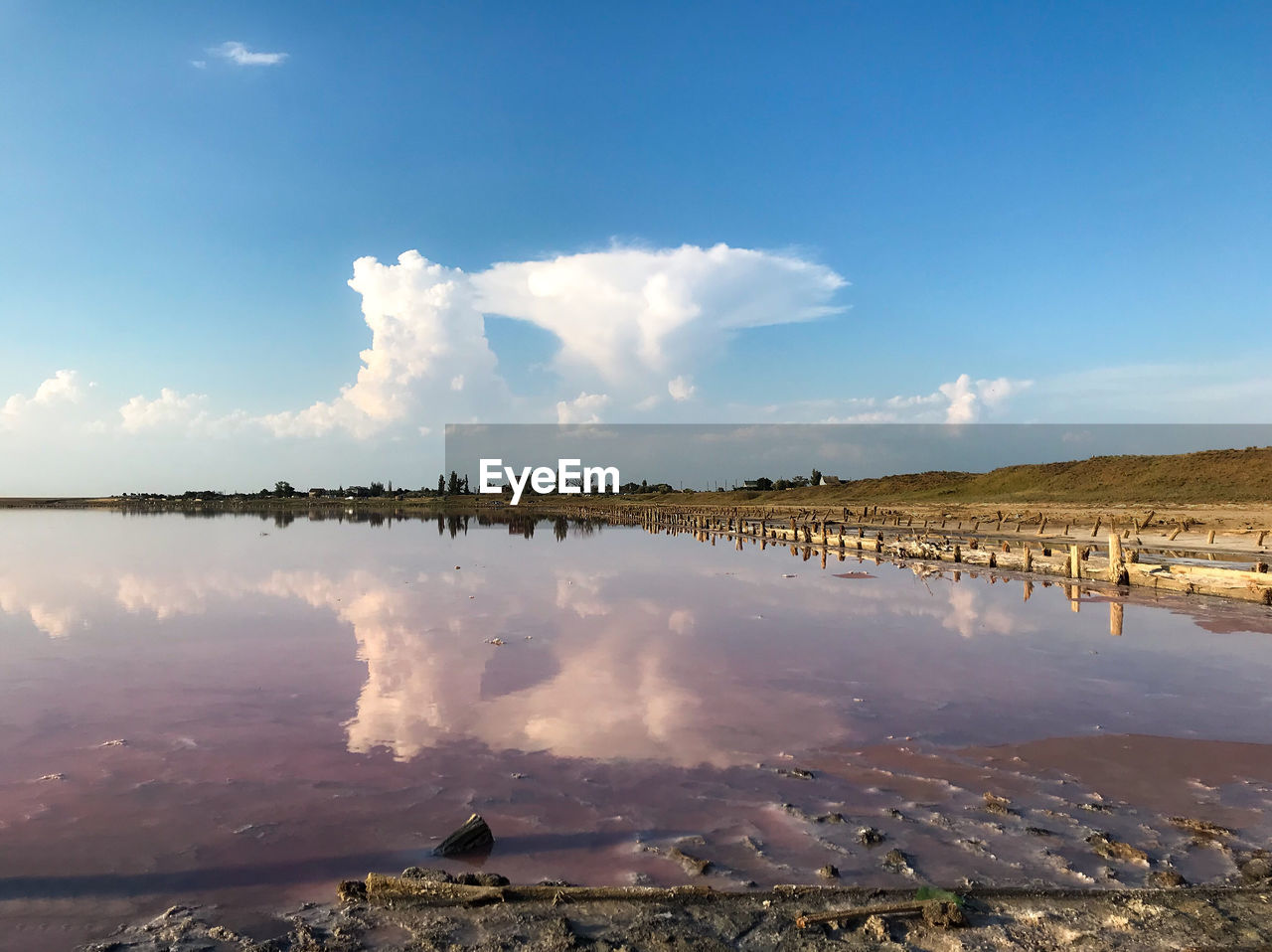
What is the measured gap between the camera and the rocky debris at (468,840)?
21.5 ft

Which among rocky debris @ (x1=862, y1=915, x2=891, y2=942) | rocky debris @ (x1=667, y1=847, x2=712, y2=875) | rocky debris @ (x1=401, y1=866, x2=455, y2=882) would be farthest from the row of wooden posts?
rocky debris @ (x1=401, y1=866, x2=455, y2=882)

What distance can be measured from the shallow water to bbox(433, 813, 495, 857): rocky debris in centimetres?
25

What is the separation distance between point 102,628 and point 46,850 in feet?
46.4

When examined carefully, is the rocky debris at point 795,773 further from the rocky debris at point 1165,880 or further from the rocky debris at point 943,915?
the rocky debris at point 1165,880

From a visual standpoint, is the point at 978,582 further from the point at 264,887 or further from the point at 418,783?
the point at 264,887

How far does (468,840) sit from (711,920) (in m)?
2.53

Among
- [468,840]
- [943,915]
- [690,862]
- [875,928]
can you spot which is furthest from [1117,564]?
[468,840]

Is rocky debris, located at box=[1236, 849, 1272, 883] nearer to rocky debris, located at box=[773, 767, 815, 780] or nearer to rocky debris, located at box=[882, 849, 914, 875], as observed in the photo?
rocky debris, located at box=[882, 849, 914, 875]

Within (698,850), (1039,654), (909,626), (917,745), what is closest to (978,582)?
(909,626)

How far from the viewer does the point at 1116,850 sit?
6.41 m

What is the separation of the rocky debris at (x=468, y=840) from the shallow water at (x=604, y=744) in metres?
0.25

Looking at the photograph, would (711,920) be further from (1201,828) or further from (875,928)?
(1201,828)

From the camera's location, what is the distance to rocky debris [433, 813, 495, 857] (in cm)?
655

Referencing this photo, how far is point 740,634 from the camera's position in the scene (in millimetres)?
17594
